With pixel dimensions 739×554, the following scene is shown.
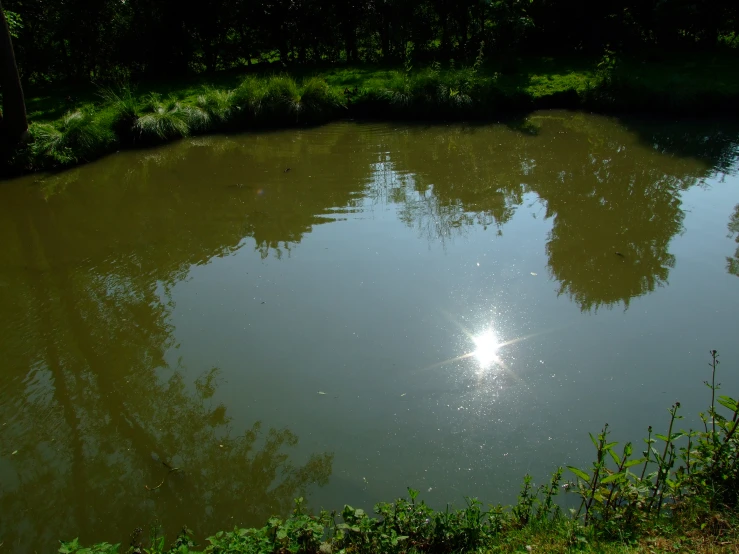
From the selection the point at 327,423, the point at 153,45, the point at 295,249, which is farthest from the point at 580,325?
the point at 153,45

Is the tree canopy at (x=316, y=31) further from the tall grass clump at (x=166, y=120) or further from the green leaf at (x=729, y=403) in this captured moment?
the green leaf at (x=729, y=403)

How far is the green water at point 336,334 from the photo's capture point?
149 inches

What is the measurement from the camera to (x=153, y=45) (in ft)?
49.8

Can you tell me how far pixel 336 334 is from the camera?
17.0 feet

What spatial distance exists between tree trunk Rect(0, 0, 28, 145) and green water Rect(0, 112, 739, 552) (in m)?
1.31

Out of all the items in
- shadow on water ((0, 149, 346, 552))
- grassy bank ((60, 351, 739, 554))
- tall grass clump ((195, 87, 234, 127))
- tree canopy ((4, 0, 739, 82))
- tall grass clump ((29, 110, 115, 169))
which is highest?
tree canopy ((4, 0, 739, 82))

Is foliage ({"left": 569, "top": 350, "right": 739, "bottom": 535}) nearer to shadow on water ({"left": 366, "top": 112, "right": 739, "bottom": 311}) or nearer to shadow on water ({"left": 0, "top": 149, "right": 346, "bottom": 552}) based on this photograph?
shadow on water ({"left": 0, "top": 149, "right": 346, "bottom": 552})

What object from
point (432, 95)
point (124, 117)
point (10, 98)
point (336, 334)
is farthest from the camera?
point (432, 95)

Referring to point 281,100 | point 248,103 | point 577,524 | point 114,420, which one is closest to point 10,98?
point 248,103

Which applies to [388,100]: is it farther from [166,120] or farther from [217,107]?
[166,120]

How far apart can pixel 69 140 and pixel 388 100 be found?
249 inches

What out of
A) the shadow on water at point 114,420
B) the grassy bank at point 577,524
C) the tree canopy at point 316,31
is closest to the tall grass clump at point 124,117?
the tree canopy at point 316,31

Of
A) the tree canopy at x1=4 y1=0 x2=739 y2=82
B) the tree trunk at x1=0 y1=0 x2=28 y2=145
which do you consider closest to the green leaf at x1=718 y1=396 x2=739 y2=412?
the tree trunk at x1=0 y1=0 x2=28 y2=145

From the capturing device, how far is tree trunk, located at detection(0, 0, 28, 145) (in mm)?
9742
